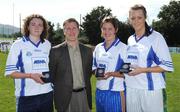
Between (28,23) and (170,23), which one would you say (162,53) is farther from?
(170,23)

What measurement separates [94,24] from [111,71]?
67.6 m

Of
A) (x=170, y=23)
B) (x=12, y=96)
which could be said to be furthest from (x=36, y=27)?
(x=170, y=23)

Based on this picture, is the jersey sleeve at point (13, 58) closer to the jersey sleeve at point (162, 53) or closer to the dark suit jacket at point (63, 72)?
the dark suit jacket at point (63, 72)

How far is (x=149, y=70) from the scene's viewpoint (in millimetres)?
6328

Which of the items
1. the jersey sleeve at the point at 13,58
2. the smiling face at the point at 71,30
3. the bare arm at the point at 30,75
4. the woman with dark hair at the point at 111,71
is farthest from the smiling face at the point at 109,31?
the jersey sleeve at the point at 13,58

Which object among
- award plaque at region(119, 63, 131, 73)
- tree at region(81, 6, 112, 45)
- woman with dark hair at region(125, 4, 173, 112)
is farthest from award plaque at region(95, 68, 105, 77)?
tree at region(81, 6, 112, 45)

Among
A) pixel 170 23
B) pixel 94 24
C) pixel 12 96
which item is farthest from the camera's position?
pixel 170 23

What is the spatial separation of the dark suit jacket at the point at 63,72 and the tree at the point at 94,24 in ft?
202

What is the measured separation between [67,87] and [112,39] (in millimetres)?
1099

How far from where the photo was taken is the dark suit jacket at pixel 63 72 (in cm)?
659

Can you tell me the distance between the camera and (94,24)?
7419cm

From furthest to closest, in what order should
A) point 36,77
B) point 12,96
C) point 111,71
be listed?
point 12,96 → point 111,71 → point 36,77

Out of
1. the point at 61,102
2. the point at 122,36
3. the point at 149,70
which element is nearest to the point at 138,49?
the point at 149,70

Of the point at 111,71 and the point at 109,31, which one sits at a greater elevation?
the point at 109,31
